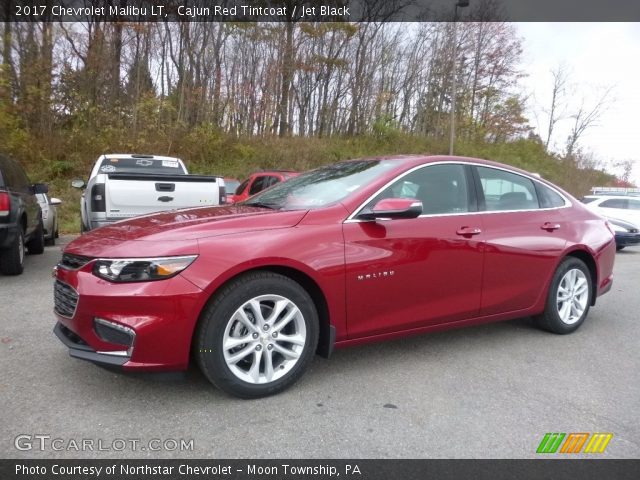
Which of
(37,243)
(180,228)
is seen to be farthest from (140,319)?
(37,243)

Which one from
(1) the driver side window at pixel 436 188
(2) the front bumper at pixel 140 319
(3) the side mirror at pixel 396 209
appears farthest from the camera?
(1) the driver side window at pixel 436 188

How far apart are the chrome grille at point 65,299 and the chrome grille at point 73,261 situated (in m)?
0.11

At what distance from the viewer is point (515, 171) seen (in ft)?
14.5

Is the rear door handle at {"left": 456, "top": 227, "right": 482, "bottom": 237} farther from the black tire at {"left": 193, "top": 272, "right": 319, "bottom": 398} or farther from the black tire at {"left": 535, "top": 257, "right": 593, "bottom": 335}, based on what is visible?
the black tire at {"left": 193, "top": 272, "right": 319, "bottom": 398}

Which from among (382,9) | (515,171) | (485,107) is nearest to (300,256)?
(515,171)

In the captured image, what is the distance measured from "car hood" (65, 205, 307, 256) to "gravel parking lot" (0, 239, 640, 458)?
78 centimetres

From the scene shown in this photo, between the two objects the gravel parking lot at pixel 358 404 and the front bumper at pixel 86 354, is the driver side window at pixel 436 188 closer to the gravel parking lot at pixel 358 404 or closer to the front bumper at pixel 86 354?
the gravel parking lot at pixel 358 404

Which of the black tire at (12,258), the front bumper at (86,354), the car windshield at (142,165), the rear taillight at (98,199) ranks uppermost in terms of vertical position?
the car windshield at (142,165)

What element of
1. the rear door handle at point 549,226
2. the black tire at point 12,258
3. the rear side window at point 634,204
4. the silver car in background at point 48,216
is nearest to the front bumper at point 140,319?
the rear door handle at point 549,226

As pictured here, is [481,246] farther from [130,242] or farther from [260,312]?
[130,242]

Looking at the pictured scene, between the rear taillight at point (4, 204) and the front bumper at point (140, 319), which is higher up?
the rear taillight at point (4, 204)

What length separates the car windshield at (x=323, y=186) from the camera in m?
3.55

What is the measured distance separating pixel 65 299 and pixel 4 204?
151 inches
